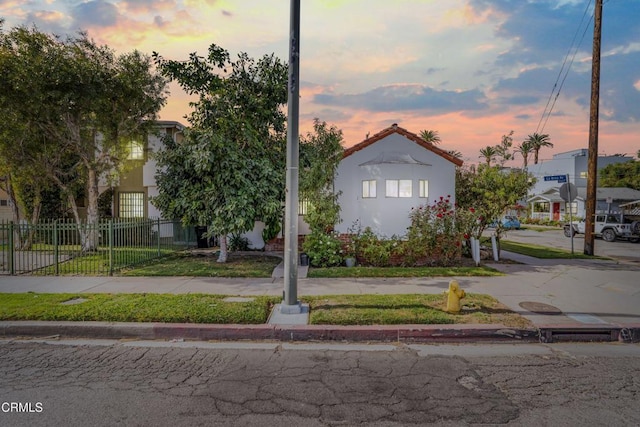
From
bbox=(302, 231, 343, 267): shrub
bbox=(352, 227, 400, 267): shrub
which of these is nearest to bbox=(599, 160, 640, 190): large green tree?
bbox=(352, 227, 400, 267): shrub

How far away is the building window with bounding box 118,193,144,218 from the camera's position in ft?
63.4

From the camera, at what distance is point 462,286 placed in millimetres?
8859

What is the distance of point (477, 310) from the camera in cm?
682

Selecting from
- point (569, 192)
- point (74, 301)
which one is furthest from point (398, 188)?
→ point (74, 301)

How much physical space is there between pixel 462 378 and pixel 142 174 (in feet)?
60.2

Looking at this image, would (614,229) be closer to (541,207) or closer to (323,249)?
(323,249)

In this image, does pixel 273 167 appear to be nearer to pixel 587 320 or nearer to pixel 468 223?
pixel 468 223

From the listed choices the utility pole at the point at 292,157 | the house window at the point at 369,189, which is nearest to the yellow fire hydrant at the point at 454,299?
the utility pole at the point at 292,157

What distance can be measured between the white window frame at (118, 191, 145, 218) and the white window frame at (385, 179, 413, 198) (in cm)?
1231

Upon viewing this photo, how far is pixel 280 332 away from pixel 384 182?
9.89 m

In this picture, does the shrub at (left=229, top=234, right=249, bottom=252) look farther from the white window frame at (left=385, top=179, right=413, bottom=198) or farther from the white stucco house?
the white window frame at (left=385, top=179, right=413, bottom=198)

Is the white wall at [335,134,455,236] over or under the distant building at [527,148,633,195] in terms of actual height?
under

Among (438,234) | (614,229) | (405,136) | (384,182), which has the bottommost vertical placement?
(614,229)

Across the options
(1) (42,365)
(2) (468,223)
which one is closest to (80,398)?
(1) (42,365)
